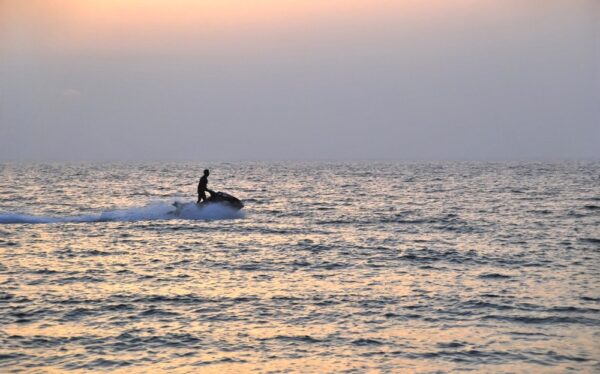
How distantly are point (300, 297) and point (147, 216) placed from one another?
23738 millimetres

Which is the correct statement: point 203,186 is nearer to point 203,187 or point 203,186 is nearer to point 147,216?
point 203,187

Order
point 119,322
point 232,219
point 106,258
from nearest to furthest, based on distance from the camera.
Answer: point 119,322
point 106,258
point 232,219

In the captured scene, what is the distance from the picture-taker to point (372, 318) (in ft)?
49.2

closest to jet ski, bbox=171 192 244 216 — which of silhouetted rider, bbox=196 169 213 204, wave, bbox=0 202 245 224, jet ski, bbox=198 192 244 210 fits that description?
jet ski, bbox=198 192 244 210

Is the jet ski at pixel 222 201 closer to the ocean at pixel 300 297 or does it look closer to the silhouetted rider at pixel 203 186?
the silhouetted rider at pixel 203 186

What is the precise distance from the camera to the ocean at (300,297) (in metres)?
12.4

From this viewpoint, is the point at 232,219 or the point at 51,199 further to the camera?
the point at 51,199

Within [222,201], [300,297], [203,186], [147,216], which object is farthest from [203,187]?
[300,297]

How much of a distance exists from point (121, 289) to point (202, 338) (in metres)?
5.76

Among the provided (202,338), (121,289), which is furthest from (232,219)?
(202,338)

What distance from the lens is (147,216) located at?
38.9 meters

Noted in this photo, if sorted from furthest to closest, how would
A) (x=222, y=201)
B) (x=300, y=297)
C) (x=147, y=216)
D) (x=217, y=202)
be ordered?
(x=147, y=216), (x=222, y=201), (x=217, y=202), (x=300, y=297)

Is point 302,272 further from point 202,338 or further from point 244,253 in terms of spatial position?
point 202,338

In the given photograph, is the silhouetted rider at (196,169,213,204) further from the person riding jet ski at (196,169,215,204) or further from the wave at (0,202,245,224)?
the wave at (0,202,245,224)
